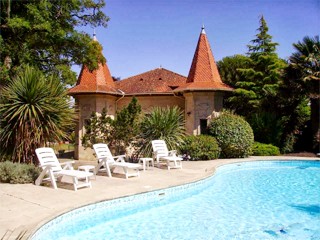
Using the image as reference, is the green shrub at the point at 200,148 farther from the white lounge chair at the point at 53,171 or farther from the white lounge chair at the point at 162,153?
the white lounge chair at the point at 53,171

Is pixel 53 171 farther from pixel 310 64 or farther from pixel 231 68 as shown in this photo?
pixel 231 68

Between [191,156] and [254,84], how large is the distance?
9.95 m

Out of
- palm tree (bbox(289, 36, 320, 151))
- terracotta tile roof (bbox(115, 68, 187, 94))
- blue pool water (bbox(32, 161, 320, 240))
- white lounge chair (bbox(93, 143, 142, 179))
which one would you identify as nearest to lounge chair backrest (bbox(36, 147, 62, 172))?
white lounge chair (bbox(93, 143, 142, 179))

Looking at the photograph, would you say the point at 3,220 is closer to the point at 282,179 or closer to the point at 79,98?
the point at 282,179

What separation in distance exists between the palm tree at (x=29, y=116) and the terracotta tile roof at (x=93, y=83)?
866 cm

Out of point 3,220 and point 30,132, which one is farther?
point 30,132

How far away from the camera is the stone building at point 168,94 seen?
20.1 meters

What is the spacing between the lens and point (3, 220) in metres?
5.91

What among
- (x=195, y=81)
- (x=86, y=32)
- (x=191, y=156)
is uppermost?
(x=86, y=32)

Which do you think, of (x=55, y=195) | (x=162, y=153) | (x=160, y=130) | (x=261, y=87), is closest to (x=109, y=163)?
(x=55, y=195)

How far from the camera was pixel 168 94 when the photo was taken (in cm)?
2169

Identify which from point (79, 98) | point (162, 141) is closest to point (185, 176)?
point (162, 141)

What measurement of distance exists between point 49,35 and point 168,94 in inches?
358

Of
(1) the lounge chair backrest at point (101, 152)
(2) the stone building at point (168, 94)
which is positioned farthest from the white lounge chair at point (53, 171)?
(2) the stone building at point (168, 94)
